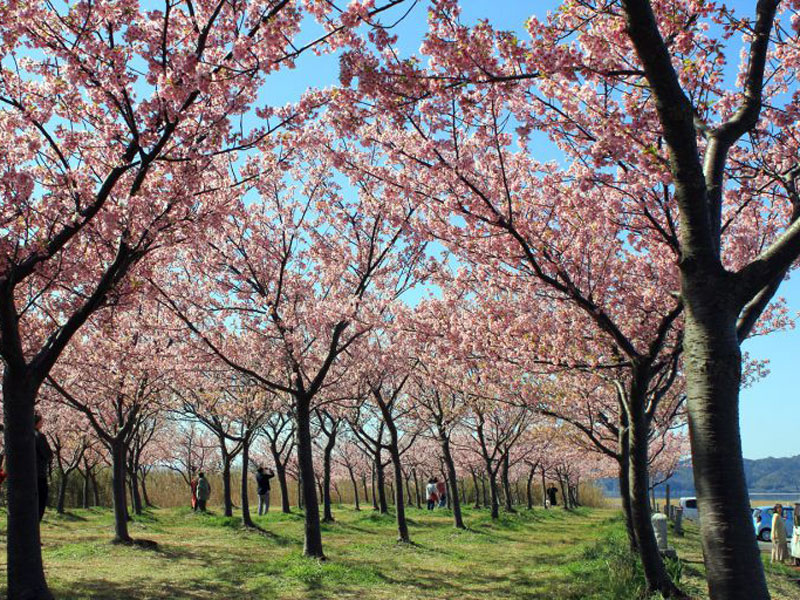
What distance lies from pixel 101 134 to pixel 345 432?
31478 mm

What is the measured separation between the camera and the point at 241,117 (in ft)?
23.8

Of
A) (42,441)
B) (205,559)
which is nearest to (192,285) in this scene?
(42,441)

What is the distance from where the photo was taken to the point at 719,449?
3.93 meters

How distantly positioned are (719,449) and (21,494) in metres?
6.92

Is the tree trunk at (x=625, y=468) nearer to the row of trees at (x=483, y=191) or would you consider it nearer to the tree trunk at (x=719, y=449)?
the row of trees at (x=483, y=191)

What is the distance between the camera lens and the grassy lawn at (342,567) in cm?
950

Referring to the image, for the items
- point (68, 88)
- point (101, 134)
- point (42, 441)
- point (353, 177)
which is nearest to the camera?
point (68, 88)

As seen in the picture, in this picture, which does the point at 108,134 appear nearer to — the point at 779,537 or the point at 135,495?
the point at 779,537

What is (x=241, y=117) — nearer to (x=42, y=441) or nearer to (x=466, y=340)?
(x=466, y=340)

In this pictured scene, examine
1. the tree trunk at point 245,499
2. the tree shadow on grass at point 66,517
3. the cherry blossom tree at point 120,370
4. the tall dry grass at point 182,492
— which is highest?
the cherry blossom tree at point 120,370

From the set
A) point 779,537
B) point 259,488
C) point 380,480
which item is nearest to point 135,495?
point 259,488

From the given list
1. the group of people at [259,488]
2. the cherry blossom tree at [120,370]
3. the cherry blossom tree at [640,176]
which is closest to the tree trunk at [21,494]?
the cherry blossom tree at [640,176]

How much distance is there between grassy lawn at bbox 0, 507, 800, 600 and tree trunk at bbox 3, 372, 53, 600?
153cm

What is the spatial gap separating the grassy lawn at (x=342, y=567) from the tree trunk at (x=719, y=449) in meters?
5.25
